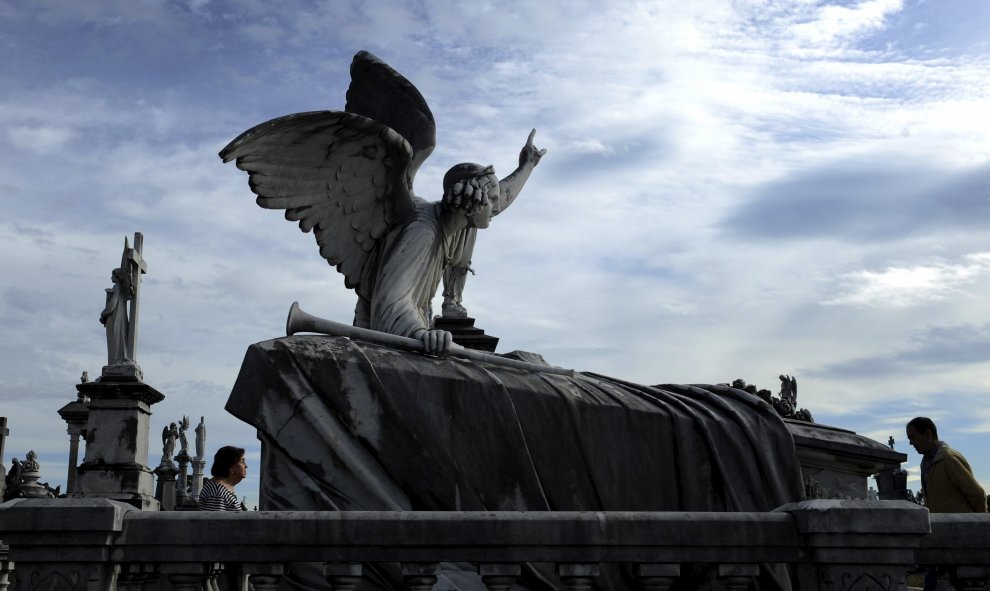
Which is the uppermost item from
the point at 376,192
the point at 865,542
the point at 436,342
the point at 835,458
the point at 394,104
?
the point at 394,104

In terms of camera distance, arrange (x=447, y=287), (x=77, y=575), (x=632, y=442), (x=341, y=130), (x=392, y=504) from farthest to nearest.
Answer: (x=447, y=287) < (x=341, y=130) < (x=632, y=442) < (x=392, y=504) < (x=77, y=575)

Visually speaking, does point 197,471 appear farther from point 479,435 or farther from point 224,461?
point 479,435

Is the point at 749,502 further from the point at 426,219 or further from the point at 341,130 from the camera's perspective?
the point at 341,130

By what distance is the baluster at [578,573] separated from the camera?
393 cm

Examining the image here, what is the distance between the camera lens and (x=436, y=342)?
551 centimetres

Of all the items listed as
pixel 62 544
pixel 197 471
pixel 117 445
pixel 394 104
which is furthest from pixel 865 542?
pixel 197 471

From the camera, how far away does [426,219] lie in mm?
6617

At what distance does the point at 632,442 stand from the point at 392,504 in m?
1.42

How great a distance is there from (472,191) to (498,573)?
10.4 ft

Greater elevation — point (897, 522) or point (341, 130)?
point (341, 130)

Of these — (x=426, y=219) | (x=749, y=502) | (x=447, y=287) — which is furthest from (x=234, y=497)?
(x=447, y=287)

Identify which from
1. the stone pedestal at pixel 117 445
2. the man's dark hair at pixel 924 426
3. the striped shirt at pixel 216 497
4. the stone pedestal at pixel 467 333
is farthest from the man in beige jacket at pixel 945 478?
the stone pedestal at pixel 117 445

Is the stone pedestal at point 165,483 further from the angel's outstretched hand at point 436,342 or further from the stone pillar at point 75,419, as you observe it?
the angel's outstretched hand at point 436,342

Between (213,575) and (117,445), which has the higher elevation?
(117,445)
